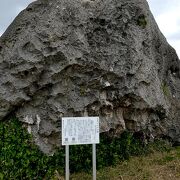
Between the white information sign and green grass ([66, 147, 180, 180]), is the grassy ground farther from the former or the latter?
the white information sign

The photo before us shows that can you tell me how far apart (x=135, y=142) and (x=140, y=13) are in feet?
10.4

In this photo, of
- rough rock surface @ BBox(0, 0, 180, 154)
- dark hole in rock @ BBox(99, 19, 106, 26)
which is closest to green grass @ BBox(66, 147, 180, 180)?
rough rock surface @ BBox(0, 0, 180, 154)

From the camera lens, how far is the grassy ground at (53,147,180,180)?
8.55m

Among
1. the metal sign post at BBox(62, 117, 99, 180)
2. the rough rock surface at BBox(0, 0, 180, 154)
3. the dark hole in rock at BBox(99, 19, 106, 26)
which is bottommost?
the metal sign post at BBox(62, 117, 99, 180)

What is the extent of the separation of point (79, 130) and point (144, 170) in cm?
209

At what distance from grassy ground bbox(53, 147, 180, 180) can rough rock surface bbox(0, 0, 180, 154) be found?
2.57 ft

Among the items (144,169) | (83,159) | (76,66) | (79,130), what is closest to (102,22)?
(76,66)

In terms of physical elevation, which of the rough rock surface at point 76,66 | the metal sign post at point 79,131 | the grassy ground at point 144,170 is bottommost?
the grassy ground at point 144,170

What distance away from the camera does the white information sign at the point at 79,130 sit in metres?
7.55

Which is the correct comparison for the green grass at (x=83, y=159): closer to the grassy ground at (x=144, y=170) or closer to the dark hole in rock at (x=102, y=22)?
the grassy ground at (x=144, y=170)

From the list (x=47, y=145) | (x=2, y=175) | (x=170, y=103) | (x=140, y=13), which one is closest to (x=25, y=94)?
(x=47, y=145)

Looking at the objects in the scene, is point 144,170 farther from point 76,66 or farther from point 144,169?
point 76,66

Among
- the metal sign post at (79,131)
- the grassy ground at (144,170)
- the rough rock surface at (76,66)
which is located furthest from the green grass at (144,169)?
the metal sign post at (79,131)

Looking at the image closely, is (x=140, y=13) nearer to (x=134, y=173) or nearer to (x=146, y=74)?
(x=146, y=74)
